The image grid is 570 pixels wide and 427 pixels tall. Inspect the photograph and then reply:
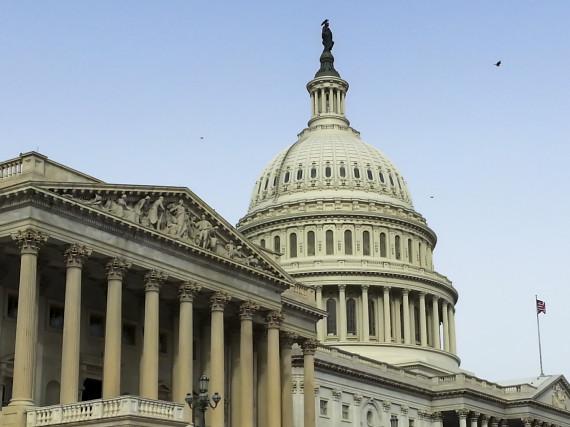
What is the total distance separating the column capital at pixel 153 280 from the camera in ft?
209

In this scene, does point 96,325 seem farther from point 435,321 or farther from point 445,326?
point 445,326

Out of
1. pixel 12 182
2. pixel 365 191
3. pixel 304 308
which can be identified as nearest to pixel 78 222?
pixel 12 182

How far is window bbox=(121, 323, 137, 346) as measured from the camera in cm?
6850

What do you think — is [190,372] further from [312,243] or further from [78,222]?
[312,243]

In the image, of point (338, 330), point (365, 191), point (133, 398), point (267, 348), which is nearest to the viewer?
point (133, 398)

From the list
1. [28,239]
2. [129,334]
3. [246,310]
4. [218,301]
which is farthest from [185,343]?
[28,239]

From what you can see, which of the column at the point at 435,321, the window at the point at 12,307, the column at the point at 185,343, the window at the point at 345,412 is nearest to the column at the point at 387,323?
the column at the point at 435,321

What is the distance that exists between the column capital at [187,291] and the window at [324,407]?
118ft

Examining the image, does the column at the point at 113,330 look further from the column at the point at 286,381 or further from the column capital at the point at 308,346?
the column capital at the point at 308,346

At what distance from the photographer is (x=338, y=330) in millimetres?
133625

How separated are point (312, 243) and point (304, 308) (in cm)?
6110

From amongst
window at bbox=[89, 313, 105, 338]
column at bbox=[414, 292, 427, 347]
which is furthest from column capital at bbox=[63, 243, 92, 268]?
column at bbox=[414, 292, 427, 347]

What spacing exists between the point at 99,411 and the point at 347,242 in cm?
8868

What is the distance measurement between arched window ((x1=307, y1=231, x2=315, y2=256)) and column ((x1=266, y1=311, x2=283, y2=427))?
6545 cm
